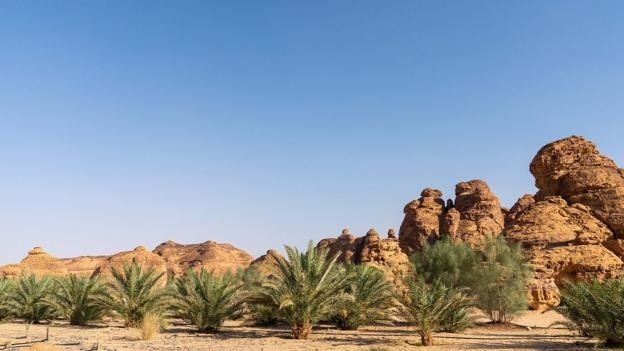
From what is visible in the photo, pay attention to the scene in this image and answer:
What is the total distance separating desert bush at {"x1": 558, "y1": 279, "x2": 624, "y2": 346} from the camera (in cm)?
1204

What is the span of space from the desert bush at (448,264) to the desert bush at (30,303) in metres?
17.2

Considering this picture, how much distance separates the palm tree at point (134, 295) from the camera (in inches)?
756

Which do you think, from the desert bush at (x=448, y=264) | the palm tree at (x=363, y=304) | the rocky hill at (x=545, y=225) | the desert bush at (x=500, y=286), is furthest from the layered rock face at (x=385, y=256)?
the palm tree at (x=363, y=304)

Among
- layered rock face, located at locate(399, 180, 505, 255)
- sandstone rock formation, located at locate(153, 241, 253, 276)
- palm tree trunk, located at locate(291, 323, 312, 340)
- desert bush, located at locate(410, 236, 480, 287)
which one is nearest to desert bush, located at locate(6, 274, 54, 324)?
palm tree trunk, located at locate(291, 323, 312, 340)

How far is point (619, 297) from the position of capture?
12.1 meters

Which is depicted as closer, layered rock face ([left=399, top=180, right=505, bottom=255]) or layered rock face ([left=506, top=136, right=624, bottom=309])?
layered rock face ([left=506, top=136, right=624, bottom=309])

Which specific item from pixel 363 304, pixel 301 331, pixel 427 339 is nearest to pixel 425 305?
pixel 427 339

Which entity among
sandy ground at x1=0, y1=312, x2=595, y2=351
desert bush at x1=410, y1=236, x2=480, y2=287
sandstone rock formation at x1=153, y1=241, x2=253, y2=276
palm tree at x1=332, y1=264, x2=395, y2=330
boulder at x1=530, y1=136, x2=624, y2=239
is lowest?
sandy ground at x1=0, y1=312, x2=595, y2=351

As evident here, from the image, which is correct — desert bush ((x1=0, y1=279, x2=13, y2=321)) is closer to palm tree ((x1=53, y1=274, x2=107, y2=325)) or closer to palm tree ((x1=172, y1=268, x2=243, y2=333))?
palm tree ((x1=53, y1=274, x2=107, y2=325))

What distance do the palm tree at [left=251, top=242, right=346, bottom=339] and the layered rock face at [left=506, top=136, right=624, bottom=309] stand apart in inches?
657

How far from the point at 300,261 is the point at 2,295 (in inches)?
617

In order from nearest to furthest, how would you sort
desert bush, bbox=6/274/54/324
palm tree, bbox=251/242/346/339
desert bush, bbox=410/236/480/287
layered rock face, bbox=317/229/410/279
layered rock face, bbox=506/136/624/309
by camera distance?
palm tree, bbox=251/242/346/339 → desert bush, bbox=6/274/54/324 → desert bush, bbox=410/236/480/287 → layered rock face, bbox=506/136/624/309 → layered rock face, bbox=317/229/410/279

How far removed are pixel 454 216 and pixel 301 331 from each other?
43.5m

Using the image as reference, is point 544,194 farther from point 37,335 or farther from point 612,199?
point 37,335
